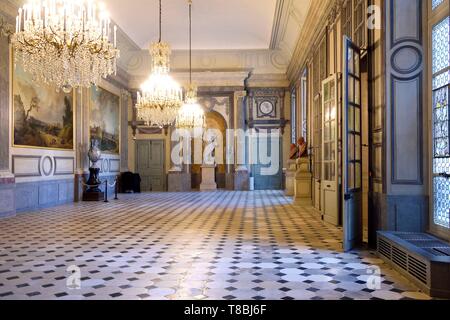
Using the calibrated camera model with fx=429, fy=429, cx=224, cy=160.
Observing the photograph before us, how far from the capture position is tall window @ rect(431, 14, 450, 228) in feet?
16.8

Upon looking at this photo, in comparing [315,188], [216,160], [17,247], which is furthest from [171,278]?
[216,160]

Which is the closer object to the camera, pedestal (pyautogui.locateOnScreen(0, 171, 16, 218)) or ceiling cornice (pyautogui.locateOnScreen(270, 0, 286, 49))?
pedestal (pyautogui.locateOnScreen(0, 171, 16, 218))

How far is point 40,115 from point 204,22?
7.82m

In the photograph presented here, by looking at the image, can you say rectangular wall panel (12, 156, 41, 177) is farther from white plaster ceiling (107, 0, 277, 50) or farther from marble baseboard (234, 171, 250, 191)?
marble baseboard (234, 171, 250, 191)

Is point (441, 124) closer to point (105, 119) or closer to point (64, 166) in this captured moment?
point (64, 166)

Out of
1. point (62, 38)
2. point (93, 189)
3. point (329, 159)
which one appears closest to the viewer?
point (62, 38)

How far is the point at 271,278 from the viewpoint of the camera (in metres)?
4.53

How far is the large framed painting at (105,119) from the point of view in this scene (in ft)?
50.3

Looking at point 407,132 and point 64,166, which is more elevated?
point 407,132

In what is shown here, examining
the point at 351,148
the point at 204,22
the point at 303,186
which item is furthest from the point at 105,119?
the point at 351,148

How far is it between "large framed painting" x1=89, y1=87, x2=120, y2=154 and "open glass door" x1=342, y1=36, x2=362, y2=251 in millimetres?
10549

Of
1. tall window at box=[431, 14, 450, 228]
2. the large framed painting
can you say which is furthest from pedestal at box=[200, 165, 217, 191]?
tall window at box=[431, 14, 450, 228]

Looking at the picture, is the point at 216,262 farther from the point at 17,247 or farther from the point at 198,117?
the point at 198,117

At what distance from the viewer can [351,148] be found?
6086 millimetres
